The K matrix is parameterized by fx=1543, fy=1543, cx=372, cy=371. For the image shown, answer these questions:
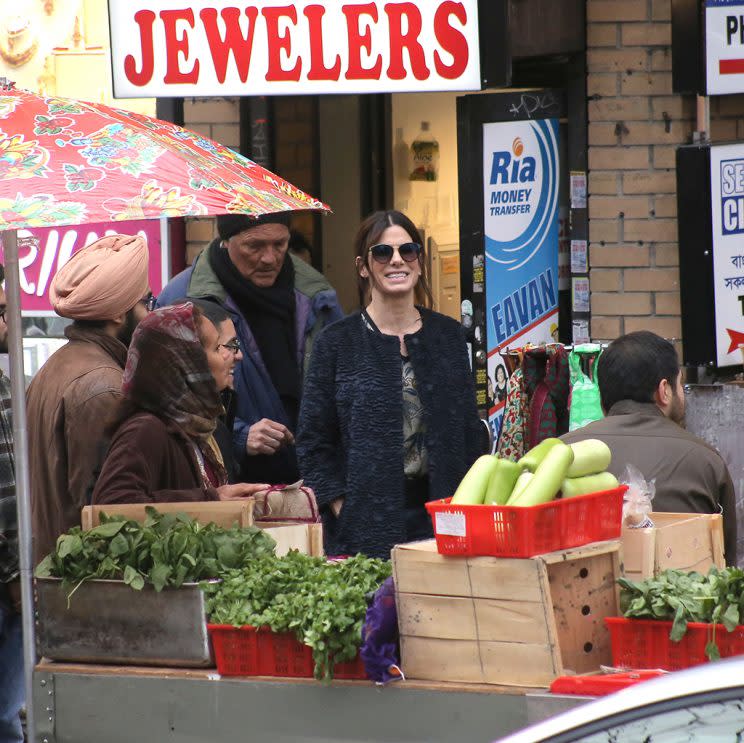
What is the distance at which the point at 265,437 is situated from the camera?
6117 millimetres

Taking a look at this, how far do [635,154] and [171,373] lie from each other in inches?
144

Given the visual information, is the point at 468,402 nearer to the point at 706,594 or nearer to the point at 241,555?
the point at 241,555

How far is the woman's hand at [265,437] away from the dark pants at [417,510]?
69cm

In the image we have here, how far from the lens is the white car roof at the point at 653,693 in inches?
90.0

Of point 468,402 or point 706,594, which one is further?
point 468,402

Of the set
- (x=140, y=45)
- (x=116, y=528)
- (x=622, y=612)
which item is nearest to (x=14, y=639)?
(x=116, y=528)

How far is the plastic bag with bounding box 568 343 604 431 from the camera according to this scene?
20.9ft

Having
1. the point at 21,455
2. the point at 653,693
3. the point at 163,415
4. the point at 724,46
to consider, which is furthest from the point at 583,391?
the point at 653,693

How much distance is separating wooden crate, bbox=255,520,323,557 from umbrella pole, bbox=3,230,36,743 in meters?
0.73

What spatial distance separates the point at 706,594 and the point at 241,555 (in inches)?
52.4

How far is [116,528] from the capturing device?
436cm

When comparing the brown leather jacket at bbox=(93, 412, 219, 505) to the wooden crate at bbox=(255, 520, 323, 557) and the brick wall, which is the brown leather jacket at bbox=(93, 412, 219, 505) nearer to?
the wooden crate at bbox=(255, 520, 323, 557)

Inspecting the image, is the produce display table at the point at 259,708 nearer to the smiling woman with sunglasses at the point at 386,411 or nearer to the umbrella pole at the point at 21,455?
the umbrella pole at the point at 21,455

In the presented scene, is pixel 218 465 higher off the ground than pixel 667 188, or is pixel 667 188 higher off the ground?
pixel 667 188
